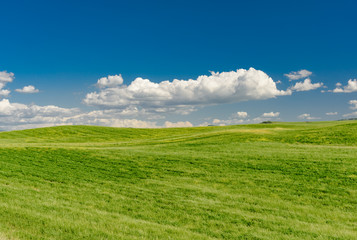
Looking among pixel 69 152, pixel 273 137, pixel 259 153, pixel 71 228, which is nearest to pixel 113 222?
pixel 71 228

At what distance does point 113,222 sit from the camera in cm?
1007

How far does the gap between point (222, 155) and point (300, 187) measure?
1015 cm

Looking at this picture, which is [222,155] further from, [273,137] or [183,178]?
[273,137]

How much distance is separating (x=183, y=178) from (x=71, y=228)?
387 inches

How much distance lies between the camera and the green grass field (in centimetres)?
951

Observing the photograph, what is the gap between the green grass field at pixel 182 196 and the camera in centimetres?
951

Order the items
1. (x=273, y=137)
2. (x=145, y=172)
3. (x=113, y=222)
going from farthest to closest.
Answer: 1. (x=273, y=137)
2. (x=145, y=172)
3. (x=113, y=222)

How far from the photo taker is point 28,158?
24.2m

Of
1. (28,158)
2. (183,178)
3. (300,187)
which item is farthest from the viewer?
(28,158)

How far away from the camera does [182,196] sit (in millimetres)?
14016

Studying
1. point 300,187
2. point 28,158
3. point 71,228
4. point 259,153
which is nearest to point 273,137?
point 259,153

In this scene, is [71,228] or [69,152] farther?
[69,152]

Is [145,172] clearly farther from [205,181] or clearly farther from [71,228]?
[71,228]

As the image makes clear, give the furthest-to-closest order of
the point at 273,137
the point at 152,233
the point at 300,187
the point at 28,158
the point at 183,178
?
1. the point at 273,137
2. the point at 28,158
3. the point at 183,178
4. the point at 300,187
5. the point at 152,233
